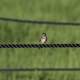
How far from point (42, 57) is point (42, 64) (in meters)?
0.07

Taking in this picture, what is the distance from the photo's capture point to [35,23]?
104 inches

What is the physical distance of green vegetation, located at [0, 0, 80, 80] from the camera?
2.43 metres

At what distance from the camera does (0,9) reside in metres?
2.68

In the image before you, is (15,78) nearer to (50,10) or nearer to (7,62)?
(7,62)

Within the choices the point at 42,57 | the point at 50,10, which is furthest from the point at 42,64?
the point at 50,10

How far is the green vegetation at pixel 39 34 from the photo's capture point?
2432 mm

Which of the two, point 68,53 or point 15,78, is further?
point 68,53

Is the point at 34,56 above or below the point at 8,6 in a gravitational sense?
below

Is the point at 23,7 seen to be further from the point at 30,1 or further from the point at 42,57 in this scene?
the point at 42,57

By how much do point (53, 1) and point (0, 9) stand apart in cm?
44

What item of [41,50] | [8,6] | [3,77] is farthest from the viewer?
[8,6]

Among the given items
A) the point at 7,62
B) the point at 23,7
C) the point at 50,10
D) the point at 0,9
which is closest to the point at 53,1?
the point at 50,10

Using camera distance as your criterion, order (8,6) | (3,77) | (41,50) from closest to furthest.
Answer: (3,77), (41,50), (8,6)

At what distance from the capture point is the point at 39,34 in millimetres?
2588
